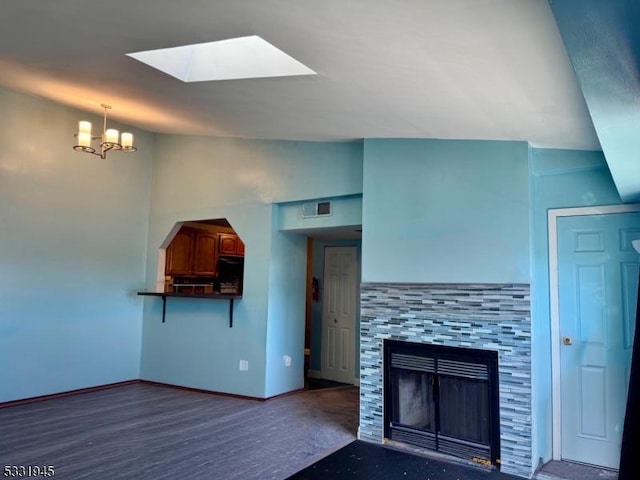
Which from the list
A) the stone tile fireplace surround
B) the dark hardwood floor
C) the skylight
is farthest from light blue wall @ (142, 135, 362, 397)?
the skylight

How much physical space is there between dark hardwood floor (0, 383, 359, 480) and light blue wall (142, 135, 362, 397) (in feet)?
1.10

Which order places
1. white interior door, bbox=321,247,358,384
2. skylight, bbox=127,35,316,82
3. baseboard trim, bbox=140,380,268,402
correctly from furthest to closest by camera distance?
white interior door, bbox=321,247,358,384, baseboard trim, bbox=140,380,268,402, skylight, bbox=127,35,316,82

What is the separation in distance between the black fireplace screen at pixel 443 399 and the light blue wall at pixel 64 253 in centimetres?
357

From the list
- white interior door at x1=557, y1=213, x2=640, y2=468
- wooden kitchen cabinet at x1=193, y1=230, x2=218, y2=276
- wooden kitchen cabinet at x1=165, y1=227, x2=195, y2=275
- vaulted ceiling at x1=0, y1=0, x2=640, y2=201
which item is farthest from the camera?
wooden kitchen cabinet at x1=193, y1=230, x2=218, y2=276

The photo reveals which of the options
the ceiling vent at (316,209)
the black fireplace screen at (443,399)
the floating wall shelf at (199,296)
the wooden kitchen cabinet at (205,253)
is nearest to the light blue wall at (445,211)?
the black fireplace screen at (443,399)

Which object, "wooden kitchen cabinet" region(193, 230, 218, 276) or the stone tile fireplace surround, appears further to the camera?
"wooden kitchen cabinet" region(193, 230, 218, 276)

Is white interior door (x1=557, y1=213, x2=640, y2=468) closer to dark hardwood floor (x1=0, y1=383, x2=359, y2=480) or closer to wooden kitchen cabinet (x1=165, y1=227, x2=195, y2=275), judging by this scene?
dark hardwood floor (x1=0, y1=383, x2=359, y2=480)

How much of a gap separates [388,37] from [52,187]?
4.41 m

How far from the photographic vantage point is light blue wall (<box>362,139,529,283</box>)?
3.32 metres

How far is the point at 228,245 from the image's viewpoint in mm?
7195

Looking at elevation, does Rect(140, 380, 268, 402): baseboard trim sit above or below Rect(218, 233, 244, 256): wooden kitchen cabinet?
below

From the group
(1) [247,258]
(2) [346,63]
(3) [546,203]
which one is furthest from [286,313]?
(2) [346,63]

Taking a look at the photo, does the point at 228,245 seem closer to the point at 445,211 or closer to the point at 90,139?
the point at 90,139

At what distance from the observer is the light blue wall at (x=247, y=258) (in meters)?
4.80
